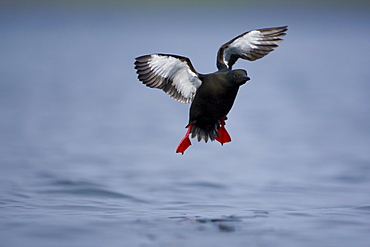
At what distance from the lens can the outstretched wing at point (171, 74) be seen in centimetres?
1057

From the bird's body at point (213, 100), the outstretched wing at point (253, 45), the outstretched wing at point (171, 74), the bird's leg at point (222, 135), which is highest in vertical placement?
the outstretched wing at point (253, 45)

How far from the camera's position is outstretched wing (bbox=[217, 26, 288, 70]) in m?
10.8

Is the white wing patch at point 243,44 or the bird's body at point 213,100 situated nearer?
the bird's body at point 213,100

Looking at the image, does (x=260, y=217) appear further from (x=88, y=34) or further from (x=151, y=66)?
(x=88, y=34)

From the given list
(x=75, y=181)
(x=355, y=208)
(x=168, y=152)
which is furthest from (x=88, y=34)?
(x=355, y=208)

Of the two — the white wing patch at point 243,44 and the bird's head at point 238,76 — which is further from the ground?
the white wing patch at point 243,44

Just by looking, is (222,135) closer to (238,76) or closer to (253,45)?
(253,45)

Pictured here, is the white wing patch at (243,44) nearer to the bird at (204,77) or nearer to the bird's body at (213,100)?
the bird at (204,77)

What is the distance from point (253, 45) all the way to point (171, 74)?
1160 mm

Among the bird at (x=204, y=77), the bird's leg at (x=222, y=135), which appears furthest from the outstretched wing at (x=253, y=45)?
the bird's leg at (x=222, y=135)

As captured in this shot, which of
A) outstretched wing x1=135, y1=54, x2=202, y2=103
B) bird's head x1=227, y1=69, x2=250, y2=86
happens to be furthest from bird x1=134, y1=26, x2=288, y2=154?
bird's head x1=227, y1=69, x2=250, y2=86

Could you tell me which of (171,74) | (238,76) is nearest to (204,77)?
(171,74)

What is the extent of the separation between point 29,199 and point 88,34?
35760 millimetres

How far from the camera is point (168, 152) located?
18.3 meters
